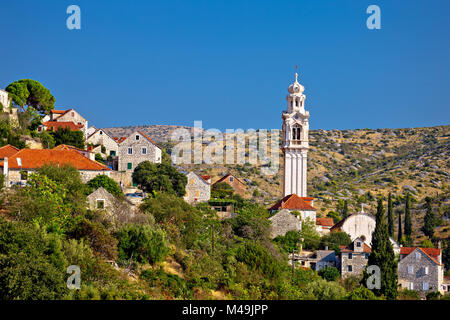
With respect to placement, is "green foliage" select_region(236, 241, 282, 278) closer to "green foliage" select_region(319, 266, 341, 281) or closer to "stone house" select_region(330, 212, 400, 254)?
"green foliage" select_region(319, 266, 341, 281)

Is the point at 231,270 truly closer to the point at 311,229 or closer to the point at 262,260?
the point at 262,260

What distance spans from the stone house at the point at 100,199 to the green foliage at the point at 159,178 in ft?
26.7

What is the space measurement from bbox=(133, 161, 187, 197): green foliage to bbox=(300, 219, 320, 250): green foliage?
1276 cm

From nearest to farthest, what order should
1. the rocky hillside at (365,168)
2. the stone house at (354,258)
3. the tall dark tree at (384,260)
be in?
the tall dark tree at (384,260)
the stone house at (354,258)
the rocky hillside at (365,168)

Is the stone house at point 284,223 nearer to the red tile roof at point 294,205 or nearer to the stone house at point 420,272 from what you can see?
the red tile roof at point 294,205

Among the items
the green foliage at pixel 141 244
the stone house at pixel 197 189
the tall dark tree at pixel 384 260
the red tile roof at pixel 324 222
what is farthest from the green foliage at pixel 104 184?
the red tile roof at pixel 324 222

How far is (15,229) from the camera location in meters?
38.6

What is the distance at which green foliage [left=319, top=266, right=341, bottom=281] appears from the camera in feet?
197

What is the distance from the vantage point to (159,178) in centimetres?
6288

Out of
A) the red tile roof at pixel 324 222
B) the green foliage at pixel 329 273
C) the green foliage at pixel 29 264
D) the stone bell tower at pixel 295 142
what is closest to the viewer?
the green foliage at pixel 29 264

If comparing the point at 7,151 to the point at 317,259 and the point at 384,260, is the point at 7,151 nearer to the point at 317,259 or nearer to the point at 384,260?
the point at 317,259

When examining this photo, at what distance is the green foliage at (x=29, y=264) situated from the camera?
3434 centimetres

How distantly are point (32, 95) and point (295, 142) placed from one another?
114ft

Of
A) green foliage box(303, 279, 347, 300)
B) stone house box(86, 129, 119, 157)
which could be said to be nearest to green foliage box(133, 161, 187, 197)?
stone house box(86, 129, 119, 157)
